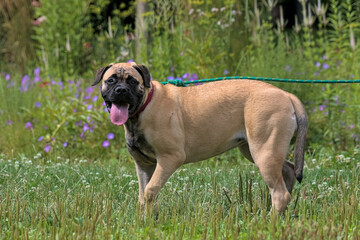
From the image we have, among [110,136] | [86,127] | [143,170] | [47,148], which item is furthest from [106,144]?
[143,170]

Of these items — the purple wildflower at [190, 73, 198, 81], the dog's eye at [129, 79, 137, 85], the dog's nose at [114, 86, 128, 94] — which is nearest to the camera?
the dog's nose at [114, 86, 128, 94]

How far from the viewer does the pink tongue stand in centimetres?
469

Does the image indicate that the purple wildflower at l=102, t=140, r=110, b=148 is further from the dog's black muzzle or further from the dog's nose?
the dog's nose

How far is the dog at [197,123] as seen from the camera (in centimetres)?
480

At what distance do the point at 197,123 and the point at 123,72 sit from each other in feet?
2.68

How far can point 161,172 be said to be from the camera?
478 centimetres

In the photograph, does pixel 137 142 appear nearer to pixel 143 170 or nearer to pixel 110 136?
pixel 143 170

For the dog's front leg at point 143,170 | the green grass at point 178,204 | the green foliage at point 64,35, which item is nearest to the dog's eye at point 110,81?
the dog's front leg at point 143,170

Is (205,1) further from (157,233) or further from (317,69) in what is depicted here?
(157,233)

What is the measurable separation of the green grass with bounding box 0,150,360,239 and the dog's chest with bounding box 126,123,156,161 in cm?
42

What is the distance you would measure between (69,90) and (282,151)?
542 centimetres

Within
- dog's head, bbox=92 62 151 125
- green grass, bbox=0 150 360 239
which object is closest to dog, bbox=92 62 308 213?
dog's head, bbox=92 62 151 125

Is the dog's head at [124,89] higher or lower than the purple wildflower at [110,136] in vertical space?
higher

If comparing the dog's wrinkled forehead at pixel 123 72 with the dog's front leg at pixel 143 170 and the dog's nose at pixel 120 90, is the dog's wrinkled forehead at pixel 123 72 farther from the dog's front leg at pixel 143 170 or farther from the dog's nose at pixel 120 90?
the dog's front leg at pixel 143 170
